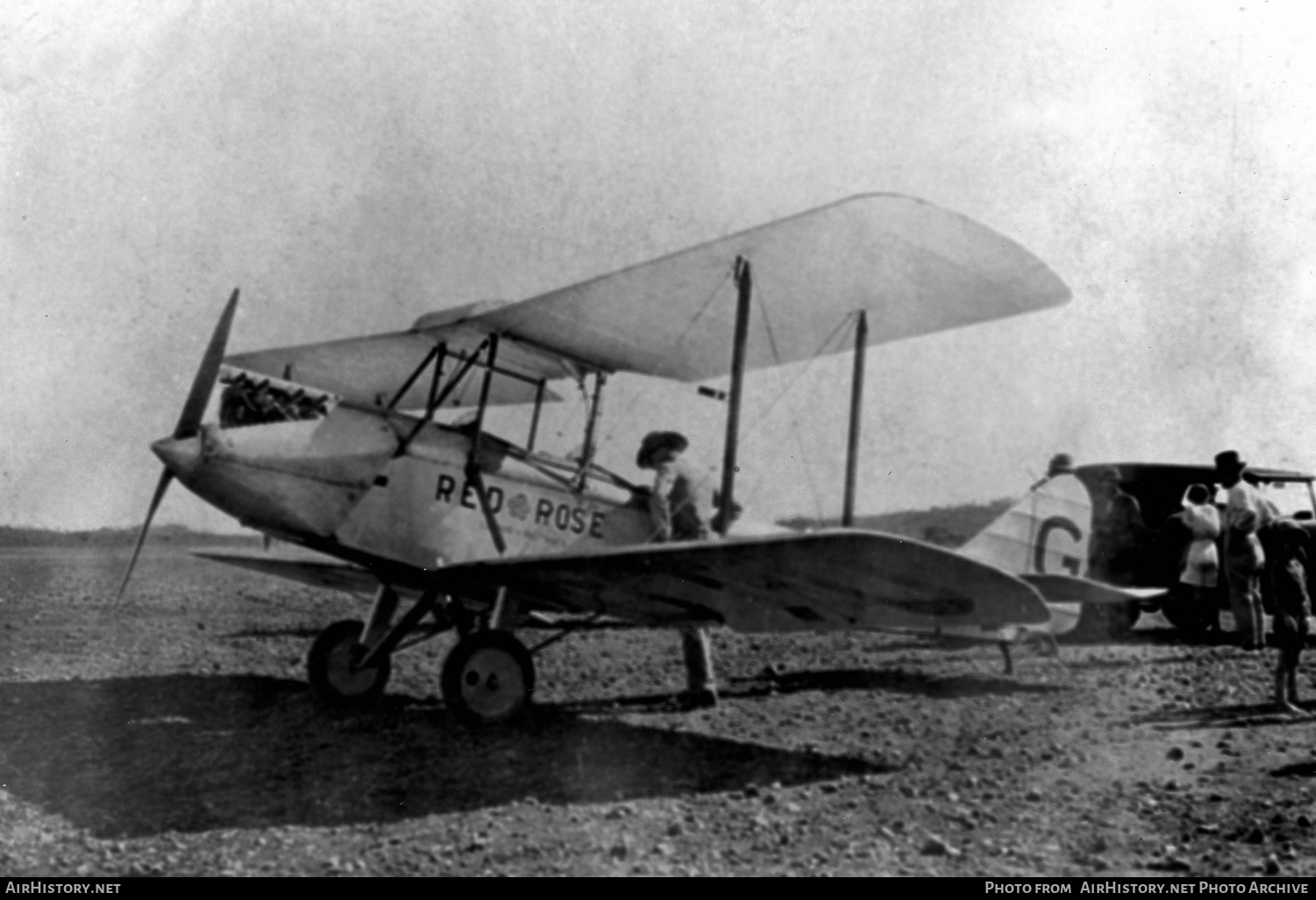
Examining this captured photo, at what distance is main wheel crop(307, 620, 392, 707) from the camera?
6.37m

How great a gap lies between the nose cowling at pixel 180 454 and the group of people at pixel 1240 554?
5984mm

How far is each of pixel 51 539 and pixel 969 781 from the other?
35.8 meters

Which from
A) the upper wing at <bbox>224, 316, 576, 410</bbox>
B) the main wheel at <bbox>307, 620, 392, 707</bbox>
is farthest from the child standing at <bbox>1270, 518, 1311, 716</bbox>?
the main wheel at <bbox>307, 620, 392, 707</bbox>

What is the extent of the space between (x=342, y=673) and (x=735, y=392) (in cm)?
325

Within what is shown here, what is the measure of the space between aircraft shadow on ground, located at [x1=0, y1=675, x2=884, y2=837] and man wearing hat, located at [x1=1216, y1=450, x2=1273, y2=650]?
3468mm

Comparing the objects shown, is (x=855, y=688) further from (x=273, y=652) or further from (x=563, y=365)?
(x=273, y=652)

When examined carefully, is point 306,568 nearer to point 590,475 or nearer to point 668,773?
point 590,475

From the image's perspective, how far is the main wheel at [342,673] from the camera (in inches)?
251

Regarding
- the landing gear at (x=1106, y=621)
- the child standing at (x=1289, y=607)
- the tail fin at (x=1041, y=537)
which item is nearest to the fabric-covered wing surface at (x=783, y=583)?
the child standing at (x=1289, y=607)

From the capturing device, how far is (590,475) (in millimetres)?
6402

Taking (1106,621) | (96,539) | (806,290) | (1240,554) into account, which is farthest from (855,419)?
(96,539)

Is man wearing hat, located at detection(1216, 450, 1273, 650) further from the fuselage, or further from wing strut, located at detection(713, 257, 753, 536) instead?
the fuselage

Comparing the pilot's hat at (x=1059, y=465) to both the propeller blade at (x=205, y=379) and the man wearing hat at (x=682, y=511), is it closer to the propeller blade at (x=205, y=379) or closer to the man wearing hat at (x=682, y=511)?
the man wearing hat at (x=682, y=511)
